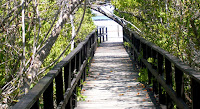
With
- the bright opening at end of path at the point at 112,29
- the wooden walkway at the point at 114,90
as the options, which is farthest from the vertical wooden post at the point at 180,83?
the bright opening at end of path at the point at 112,29

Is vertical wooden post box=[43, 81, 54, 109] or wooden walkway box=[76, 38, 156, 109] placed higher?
vertical wooden post box=[43, 81, 54, 109]

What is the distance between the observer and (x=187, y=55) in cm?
499

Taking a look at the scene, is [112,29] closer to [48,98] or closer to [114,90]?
[114,90]

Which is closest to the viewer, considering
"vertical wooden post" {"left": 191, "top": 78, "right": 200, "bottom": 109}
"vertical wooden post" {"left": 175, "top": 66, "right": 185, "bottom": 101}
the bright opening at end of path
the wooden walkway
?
"vertical wooden post" {"left": 191, "top": 78, "right": 200, "bottom": 109}

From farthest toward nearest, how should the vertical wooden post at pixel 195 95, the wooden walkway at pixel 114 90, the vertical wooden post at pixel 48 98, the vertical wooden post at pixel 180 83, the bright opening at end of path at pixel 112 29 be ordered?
the bright opening at end of path at pixel 112 29
the wooden walkway at pixel 114 90
the vertical wooden post at pixel 180 83
the vertical wooden post at pixel 48 98
the vertical wooden post at pixel 195 95

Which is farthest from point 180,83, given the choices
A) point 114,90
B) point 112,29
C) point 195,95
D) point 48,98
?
point 112,29

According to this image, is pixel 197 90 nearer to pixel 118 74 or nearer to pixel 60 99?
pixel 60 99

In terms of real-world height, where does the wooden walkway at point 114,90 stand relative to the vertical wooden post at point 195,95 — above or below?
below

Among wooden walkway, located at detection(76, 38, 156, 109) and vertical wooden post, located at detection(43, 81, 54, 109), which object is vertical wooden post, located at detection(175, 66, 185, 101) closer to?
vertical wooden post, located at detection(43, 81, 54, 109)

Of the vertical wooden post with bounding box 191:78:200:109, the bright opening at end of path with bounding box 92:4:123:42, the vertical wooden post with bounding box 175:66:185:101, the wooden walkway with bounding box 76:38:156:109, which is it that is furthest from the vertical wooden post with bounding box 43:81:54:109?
the bright opening at end of path with bounding box 92:4:123:42

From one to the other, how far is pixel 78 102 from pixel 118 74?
315 centimetres

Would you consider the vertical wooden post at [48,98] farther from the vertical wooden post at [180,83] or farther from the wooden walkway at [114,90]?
the wooden walkway at [114,90]

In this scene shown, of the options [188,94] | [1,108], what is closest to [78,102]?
[188,94]

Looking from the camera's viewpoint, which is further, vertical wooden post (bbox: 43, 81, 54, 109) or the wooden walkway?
the wooden walkway
